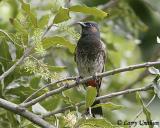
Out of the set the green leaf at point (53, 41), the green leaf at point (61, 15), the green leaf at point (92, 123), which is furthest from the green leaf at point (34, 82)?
the green leaf at point (92, 123)

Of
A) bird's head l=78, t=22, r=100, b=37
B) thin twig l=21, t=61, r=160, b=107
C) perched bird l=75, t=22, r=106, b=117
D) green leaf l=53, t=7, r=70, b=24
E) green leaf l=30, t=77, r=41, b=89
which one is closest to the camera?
thin twig l=21, t=61, r=160, b=107

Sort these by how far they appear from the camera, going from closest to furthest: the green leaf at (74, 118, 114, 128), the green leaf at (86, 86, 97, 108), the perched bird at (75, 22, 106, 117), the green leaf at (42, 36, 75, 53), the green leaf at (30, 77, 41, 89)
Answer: the green leaf at (74, 118, 114, 128) → the green leaf at (86, 86, 97, 108) → the green leaf at (42, 36, 75, 53) → the green leaf at (30, 77, 41, 89) → the perched bird at (75, 22, 106, 117)

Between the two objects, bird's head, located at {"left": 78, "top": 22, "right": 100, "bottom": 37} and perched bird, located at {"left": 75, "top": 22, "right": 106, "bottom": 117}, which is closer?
perched bird, located at {"left": 75, "top": 22, "right": 106, "bottom": 117}

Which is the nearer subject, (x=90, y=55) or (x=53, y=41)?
(x=53, y=41)

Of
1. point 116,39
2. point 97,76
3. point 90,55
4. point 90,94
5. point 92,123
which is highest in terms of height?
point 97,76

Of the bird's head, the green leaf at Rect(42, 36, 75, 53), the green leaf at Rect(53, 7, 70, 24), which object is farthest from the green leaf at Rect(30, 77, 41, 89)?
the bird's head

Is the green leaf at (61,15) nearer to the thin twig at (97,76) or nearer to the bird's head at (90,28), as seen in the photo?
the thin twig at (97,76)

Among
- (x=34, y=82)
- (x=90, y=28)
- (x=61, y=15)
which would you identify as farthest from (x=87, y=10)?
(x=90, y=28)

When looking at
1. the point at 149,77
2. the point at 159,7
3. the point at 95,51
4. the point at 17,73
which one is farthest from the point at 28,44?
the point at 149,77

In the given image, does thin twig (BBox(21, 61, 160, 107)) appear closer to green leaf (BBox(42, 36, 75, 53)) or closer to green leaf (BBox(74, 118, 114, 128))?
green leaf (BBox(74, 118, 114, 128))

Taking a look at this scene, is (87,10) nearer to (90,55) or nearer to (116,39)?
(90,55)

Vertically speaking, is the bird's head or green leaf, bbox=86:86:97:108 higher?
green leaf, bbox=86:86:97:108

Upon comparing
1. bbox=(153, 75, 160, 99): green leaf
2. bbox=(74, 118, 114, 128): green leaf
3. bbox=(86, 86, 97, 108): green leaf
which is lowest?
bbox=(74, 118, 114, 128): green leaf

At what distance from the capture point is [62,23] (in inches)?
126
